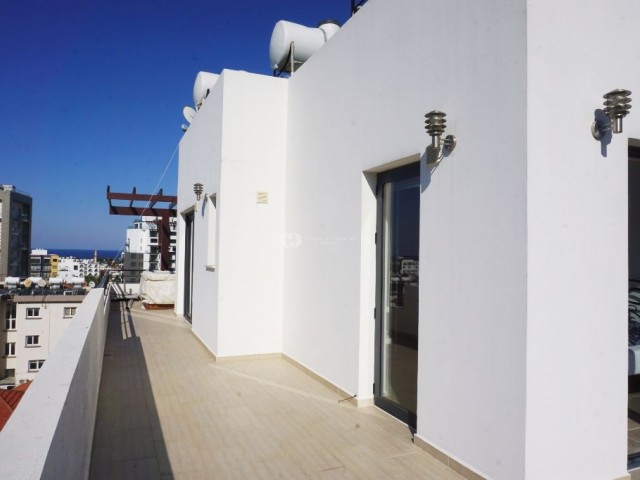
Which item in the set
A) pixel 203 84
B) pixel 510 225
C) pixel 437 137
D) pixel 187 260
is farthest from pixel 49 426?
pixel 203 84

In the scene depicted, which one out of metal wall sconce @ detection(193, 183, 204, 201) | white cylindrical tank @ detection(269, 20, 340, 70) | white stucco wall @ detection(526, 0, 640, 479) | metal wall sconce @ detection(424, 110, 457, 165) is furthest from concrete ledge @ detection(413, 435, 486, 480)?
white cylindrical tank @ detection(269, 20, 340, 70)

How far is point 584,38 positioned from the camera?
2.63 meters

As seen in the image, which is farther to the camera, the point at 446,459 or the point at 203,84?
the point at 203,84

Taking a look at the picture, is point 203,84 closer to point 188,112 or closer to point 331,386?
point 188,112

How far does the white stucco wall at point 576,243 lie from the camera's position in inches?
96.3

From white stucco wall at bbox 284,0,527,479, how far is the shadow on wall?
1.75m

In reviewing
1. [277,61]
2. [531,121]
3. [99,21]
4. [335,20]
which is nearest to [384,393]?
[531,121]

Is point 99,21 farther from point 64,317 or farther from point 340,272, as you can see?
point 64,317

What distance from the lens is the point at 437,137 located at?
3.01 meters

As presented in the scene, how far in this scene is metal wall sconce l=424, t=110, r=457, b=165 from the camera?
2.97 meters

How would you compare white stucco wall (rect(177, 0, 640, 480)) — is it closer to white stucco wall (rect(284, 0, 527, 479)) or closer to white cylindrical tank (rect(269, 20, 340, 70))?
white stucco wall (rect(284, 0, 527, 479))

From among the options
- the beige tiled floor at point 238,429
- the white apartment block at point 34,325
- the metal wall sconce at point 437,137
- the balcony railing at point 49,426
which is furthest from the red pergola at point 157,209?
the white apartment block at point 34,325

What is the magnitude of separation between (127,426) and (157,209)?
9.56 m

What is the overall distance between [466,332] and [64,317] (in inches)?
1050
